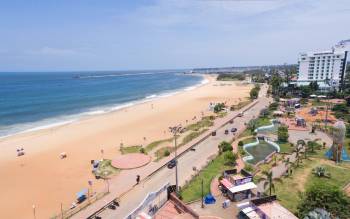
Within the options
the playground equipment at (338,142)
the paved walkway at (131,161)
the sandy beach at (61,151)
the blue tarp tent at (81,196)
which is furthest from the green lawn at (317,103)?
the blue tarp tent at (81,196)

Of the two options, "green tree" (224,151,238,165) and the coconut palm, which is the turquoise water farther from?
the coconut palm

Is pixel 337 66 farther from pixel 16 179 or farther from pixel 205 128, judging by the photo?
pixel 16 179

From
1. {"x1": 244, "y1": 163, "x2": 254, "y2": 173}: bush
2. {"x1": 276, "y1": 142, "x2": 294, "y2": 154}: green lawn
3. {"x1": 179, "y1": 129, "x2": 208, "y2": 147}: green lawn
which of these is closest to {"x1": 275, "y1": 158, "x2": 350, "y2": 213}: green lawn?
{"x1": 244, "y1": 163, "x2": 254, "y2": 173}: bush

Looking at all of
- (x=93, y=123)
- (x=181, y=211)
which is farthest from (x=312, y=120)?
(x=93, y=123)

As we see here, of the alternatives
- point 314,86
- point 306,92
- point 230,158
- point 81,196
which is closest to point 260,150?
point 230,158

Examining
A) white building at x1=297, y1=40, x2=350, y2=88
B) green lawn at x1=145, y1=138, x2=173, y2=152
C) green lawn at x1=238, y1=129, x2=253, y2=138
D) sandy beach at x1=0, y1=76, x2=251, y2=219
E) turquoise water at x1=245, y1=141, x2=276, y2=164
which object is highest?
white building at x1=297, y1=40, x2=350, y2=88

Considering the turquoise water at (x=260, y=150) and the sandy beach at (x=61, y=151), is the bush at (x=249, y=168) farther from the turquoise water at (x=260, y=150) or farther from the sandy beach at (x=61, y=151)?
the sandy beach at (x=61, y=151)
